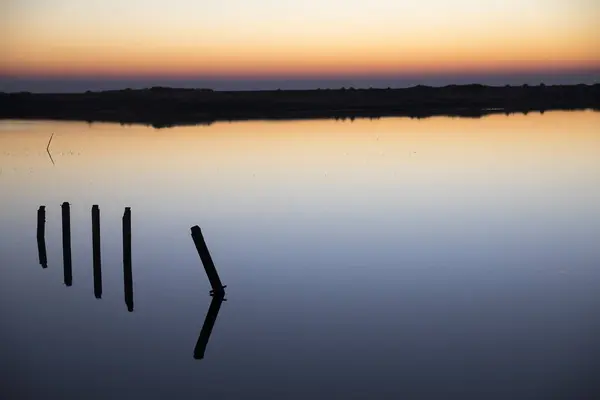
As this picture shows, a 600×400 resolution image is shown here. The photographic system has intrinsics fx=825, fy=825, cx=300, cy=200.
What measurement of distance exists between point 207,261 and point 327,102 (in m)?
102

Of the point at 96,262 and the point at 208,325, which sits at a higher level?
the point at 96,262

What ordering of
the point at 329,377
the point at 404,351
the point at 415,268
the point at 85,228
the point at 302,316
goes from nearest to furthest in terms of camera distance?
the point at 329,377 → the point at 404,351 → the point at 302,316 → the point at 415,268 → the point at 85,228

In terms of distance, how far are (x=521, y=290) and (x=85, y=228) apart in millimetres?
10327

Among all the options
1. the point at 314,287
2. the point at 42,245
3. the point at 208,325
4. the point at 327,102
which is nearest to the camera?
the point at 208,325

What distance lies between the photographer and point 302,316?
40.5ft

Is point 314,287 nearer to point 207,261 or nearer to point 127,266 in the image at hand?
point 207,261

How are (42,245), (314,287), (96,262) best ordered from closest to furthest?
1. (96,262)
2. (314,287)
3. (42,245)

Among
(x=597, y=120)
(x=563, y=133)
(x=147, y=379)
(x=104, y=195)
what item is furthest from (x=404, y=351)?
(x=597, y=120)

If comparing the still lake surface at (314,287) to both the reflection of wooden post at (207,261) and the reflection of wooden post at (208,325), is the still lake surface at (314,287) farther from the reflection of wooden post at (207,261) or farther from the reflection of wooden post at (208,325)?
the reflection of wooden post at (207,261)

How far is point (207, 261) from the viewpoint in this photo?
13391 millimetres

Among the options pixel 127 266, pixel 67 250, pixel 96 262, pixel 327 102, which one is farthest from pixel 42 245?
pixel 327 102

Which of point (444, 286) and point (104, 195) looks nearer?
point (444, 286)

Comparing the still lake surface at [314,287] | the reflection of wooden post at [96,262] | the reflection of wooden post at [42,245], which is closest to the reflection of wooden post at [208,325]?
the still lake surface at [314,287]

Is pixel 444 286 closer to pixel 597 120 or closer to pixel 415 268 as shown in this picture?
pixel 415 268
